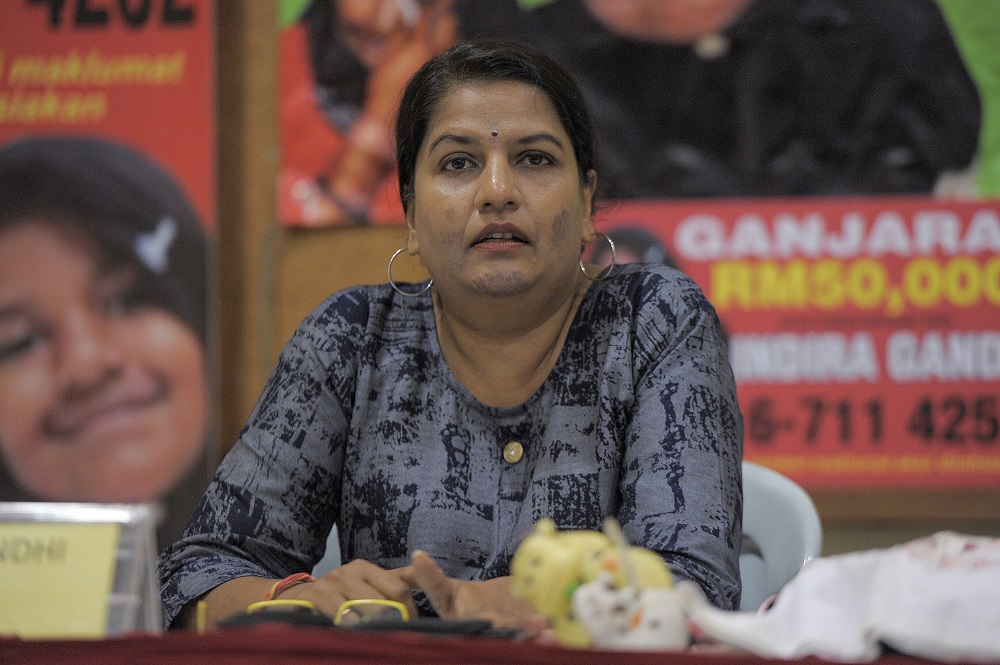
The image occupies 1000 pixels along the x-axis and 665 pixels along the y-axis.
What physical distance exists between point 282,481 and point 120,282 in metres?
1.51

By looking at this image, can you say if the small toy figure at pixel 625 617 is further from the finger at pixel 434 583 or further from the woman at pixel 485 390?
the woman at pixel 485 390

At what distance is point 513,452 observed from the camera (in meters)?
1.42

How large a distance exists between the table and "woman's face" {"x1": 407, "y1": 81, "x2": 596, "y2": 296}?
778 millimetres

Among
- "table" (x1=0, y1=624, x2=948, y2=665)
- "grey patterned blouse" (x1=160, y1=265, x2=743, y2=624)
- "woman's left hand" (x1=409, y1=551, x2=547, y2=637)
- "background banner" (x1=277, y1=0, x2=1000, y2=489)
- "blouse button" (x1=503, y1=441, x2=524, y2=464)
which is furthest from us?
"background banner" (x1=277, y1=0, x2=1000, y2=489)

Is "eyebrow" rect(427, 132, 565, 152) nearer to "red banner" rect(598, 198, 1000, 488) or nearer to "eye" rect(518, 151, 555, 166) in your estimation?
"eye" rect(518, 151, 555, 166)

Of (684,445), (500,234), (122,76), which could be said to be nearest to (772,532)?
(684,445)

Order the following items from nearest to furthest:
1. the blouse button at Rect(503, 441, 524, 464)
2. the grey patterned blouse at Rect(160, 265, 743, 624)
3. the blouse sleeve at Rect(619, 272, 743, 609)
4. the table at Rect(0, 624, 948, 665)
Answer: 1. the table at Rect(0, 624, 948, 665)
2. the blouse sleeve at Rect(619, 272, 743, 609)
3. the grey patterned blouse at Rect(160, 265, 743, 624)
4. the blouse button at Rect(503, 441, 524, 464)

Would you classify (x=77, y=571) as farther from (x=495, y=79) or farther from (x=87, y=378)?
(x=87, y=378)

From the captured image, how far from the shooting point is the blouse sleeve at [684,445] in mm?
1187

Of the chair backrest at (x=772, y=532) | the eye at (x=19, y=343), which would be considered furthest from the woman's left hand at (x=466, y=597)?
the eye at (x=19, y=343)

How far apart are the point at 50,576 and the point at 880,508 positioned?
2.32m

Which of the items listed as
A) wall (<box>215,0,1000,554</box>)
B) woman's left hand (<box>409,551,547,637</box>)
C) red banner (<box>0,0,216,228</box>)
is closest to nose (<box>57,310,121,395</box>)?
wall (<box>215,0,1000,554</box>)

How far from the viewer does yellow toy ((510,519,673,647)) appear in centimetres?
69

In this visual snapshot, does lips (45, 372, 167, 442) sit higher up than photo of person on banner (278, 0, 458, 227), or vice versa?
photo of person on banner (278, 0, 458, 227)
